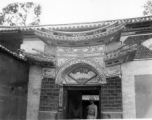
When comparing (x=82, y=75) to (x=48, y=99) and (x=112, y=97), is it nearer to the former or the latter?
(x=112, y=97)

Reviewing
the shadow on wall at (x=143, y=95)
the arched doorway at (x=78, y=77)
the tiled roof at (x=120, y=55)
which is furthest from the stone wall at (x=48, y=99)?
the shadow on wall at (x=143, y=95)

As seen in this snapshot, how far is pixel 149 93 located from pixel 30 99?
5446 mm

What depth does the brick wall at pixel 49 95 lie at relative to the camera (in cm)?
826

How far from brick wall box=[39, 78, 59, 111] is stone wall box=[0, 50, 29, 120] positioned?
0.94 meters

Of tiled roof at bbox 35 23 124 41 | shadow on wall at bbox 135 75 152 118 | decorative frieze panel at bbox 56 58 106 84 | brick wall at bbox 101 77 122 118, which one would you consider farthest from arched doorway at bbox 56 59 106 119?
shadow on wall at bbox 135 75 152 118

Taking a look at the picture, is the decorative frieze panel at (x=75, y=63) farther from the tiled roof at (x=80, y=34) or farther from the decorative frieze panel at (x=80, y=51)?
the tiled roof at (x=80, y=34)

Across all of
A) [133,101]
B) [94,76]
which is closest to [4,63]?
[94,76]

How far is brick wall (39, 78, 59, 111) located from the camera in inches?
325

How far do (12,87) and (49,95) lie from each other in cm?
168

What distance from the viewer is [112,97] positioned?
307 inches

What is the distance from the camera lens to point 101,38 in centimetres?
801

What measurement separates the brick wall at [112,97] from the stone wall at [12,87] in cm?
373

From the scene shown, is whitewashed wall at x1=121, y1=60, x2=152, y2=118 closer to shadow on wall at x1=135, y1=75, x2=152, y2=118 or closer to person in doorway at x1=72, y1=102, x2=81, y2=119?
shadow on wall at x1=135, y1=75, x2=152, y2=118

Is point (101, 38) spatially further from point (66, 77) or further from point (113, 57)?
point (66, 77)
